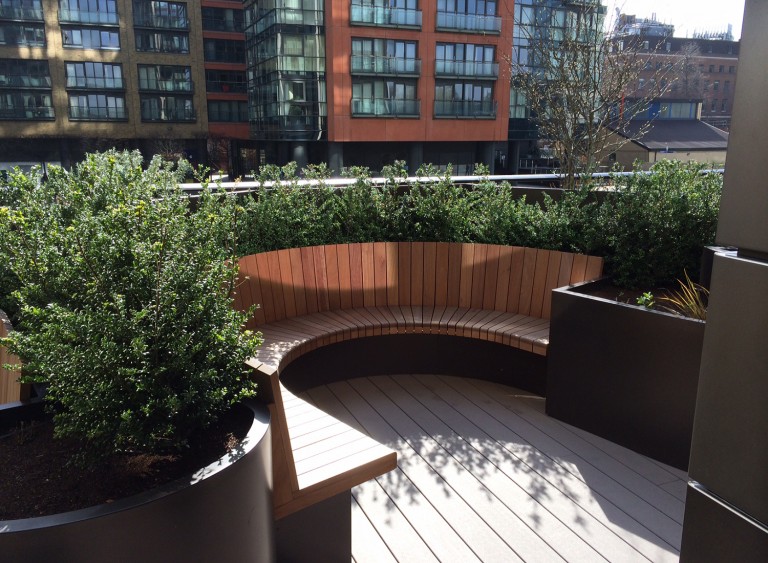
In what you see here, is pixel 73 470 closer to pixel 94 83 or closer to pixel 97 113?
pixel 97 113

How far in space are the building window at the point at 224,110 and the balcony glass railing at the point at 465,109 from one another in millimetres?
20063

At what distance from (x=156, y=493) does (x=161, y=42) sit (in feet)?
160

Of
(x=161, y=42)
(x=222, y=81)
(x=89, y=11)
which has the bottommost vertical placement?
(x=222, y=81)

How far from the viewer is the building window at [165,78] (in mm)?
43844

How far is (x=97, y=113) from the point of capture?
141ft

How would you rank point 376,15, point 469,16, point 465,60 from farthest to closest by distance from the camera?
point 465,60 → point 469,16 → point 376,15

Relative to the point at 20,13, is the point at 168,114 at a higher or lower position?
lower

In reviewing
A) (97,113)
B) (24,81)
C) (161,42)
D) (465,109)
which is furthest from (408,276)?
(161,42)

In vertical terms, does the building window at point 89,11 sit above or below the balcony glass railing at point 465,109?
above

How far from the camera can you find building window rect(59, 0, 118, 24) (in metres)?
41.3

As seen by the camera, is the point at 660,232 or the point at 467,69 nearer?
the point at 660,232

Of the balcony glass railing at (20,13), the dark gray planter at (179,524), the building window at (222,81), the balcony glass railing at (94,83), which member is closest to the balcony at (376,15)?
the building window at (222,81)

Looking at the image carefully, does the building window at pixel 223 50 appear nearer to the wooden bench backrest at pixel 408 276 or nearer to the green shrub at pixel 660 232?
the wooden bench backrest at pixel 408 276

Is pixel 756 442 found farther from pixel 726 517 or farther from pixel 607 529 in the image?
pixel 607 529
